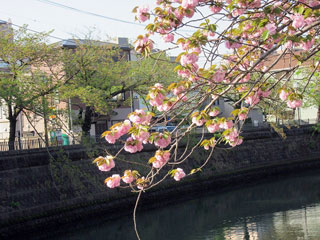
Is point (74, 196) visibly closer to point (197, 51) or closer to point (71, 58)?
point (71, 58)

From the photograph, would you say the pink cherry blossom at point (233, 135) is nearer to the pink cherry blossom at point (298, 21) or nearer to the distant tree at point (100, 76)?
the pink cherry blossom at point (298, 21)

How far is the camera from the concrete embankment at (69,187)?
16.1 m

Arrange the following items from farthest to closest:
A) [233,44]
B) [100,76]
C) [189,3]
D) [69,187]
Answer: [100,76] < [69,187] < [233,44] < [189,3]

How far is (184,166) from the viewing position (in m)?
23.8

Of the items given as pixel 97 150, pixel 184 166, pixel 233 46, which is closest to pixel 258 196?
pixel 184 166

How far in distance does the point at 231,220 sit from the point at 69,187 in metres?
5.98

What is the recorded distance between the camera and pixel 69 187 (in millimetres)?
18109

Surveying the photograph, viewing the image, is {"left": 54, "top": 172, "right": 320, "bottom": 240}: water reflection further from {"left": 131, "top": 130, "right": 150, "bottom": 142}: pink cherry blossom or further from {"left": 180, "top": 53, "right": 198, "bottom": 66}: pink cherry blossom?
{"left": 180, "top": 53, "right": 198, "bottom": 66}: pink cherry blossom

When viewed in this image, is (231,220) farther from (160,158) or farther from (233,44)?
(233,44)

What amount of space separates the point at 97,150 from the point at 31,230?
196 inches

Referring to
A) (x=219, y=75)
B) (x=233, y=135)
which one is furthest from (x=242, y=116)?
(x=219, y=75)

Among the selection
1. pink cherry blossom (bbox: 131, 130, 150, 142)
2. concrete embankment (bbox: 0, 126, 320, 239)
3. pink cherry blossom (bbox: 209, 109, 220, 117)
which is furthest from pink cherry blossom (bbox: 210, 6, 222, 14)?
concrete embankment (bbox: 0, 126, 320, 239)

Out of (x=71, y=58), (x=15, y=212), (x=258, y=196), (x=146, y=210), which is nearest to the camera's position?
(x=15, y=212)

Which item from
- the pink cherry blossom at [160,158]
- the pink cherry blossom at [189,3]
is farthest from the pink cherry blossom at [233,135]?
the pink cherry blossom at [189,3]
